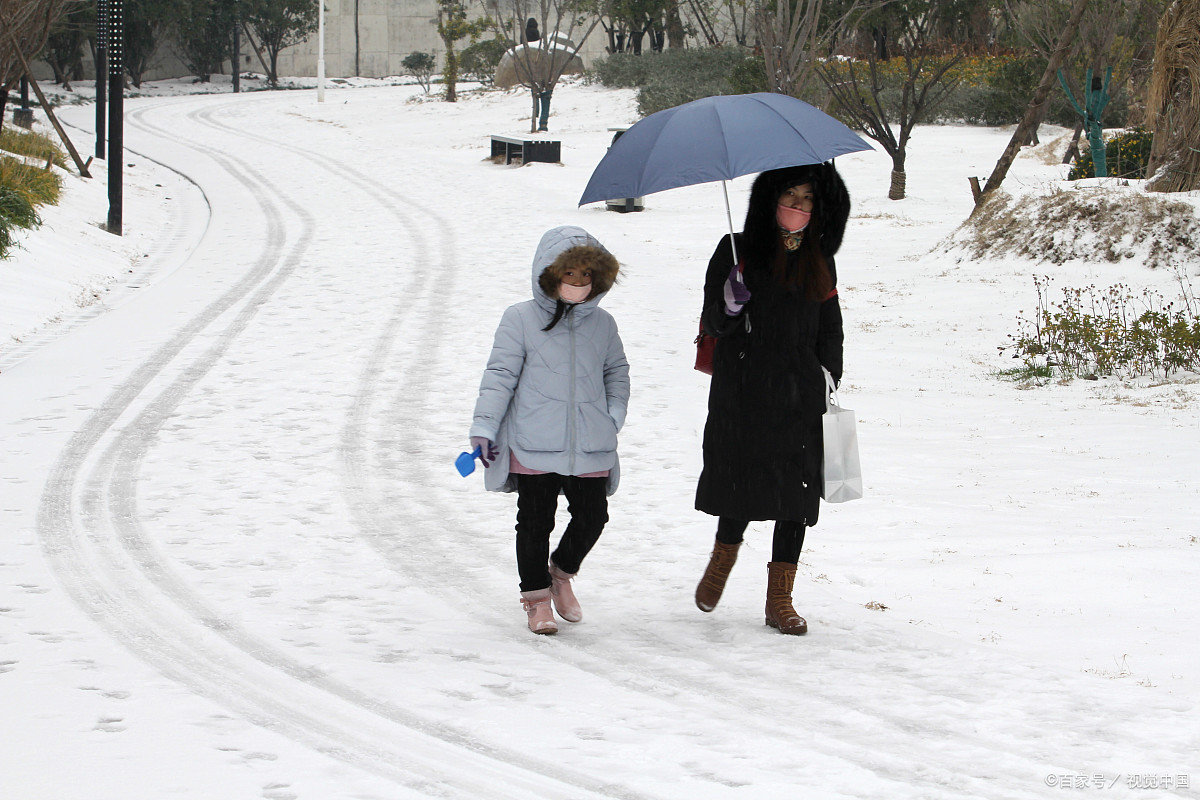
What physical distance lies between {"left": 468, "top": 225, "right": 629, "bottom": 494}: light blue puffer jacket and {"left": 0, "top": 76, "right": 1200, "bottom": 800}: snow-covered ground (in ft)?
2.40

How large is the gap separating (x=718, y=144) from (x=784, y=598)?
169 cm

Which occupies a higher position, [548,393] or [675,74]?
[675,74]

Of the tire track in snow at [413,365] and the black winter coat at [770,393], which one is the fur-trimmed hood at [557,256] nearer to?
the black winter coat at [770,393]

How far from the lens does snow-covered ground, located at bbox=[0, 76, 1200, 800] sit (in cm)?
352

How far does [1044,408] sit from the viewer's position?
843 centimetres

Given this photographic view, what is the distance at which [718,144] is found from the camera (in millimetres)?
4156

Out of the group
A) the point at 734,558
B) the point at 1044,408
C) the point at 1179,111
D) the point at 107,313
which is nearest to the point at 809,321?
the point at 734,558

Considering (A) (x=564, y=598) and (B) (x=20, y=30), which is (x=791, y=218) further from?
(B) (x=20, y=30)

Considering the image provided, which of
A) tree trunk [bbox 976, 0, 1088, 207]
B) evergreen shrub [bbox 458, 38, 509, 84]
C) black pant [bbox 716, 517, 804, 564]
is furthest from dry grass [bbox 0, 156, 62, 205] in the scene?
evergreen shrub [bbox 458, 38, 509, 84]

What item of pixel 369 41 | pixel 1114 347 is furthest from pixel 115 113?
pixel 369 41

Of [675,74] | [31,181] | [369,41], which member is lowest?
[31,181]

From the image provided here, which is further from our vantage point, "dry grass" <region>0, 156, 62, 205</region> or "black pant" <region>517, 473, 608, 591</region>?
"dry grass" <region>0, 156, 62, 205</region>

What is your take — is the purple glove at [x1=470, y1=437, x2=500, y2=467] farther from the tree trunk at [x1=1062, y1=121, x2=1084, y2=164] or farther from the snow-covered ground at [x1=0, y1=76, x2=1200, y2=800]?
the tree trunk at [x1=1062, y1=121, x2=1084, y2=164]

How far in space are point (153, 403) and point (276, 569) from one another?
3.32 metres
